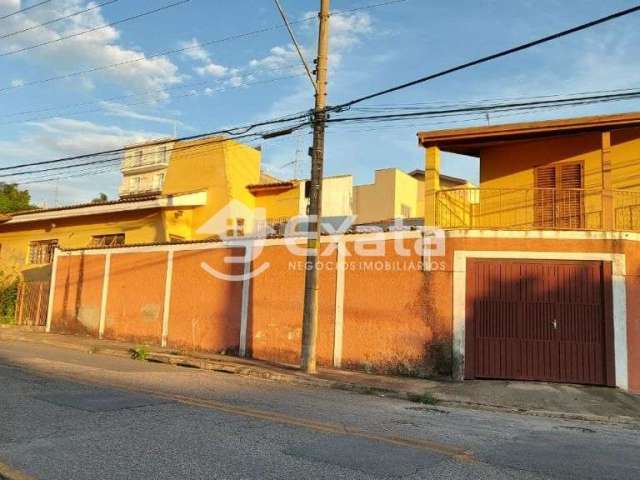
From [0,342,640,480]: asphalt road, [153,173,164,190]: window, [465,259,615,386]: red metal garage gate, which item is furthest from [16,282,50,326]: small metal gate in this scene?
[153,173,164,190]: window

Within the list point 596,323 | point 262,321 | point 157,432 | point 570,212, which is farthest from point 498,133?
point 157,432

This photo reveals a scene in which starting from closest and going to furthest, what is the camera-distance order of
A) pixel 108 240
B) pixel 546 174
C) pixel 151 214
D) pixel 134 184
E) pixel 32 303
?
pixel 546 174, pixel 151 214, pixel 32 303, pixel 108 240, pixel 134 184

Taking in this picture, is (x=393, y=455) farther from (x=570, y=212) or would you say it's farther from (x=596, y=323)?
(x=570, y=212)

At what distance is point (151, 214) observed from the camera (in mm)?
21438

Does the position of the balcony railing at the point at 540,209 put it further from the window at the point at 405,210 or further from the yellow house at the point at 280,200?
the window at the point at 405,210

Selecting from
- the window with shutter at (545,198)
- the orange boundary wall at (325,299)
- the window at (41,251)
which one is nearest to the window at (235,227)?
the orange boundary wall at (325,299)

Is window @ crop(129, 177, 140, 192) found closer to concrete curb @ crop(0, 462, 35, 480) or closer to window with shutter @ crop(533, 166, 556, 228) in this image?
window with shutter @ crop(533, 166, 556, 228)

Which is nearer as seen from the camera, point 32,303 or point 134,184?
point 32,303

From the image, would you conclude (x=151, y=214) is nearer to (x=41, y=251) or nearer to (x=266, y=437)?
(x=41, y=251)

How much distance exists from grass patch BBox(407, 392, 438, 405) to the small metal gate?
15.8 meters

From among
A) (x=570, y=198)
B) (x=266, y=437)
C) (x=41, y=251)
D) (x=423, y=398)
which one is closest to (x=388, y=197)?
(x=41, y=251)

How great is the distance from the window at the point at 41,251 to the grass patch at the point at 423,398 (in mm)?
18636

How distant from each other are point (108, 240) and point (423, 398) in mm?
16225

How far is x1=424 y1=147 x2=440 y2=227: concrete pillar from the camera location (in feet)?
43.3
